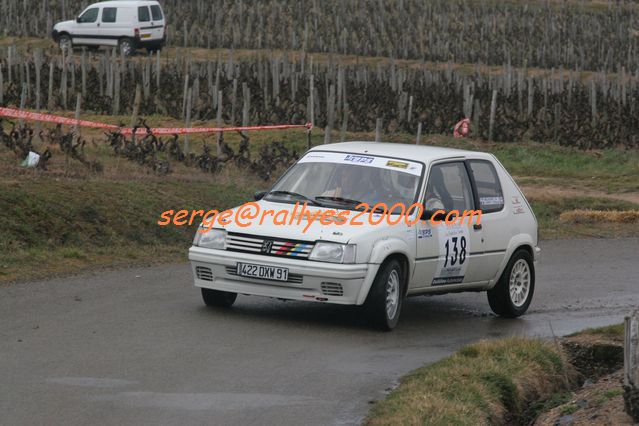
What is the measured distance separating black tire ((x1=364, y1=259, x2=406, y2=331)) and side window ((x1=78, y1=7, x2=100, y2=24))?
40.5 meters

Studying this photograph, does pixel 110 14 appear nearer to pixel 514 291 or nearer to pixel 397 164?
pixel 514 291

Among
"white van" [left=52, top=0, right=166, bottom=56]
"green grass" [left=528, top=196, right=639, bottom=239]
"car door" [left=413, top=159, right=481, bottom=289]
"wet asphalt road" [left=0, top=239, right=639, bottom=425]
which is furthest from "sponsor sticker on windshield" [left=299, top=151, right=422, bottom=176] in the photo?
"white van" [left=52, top=0, right=166, bottom=56]

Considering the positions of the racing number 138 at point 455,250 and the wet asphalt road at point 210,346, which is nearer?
the wet asphalt road at point 210,346

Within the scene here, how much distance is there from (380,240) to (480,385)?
2.70 m

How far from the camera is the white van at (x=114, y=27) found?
50938 mm

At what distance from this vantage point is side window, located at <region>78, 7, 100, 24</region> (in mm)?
51375

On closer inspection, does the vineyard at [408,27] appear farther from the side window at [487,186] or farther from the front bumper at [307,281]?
the front bumper at [307,281]

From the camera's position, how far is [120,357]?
34.4 feet

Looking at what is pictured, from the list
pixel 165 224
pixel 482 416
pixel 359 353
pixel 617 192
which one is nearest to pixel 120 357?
pixel 359 353

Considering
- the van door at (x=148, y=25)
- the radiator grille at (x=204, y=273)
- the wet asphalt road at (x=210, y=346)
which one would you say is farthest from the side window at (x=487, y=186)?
the van door at (x=148, y=25)

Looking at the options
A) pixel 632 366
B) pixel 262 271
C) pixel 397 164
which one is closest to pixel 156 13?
pixel 397 164

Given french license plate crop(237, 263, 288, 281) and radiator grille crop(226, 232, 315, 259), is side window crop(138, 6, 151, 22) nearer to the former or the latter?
radiator grille crop(226, 232, 315, 259)

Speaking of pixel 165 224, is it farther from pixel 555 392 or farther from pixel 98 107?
pixel 98 107

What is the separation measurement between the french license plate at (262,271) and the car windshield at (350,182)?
3.36 ft
